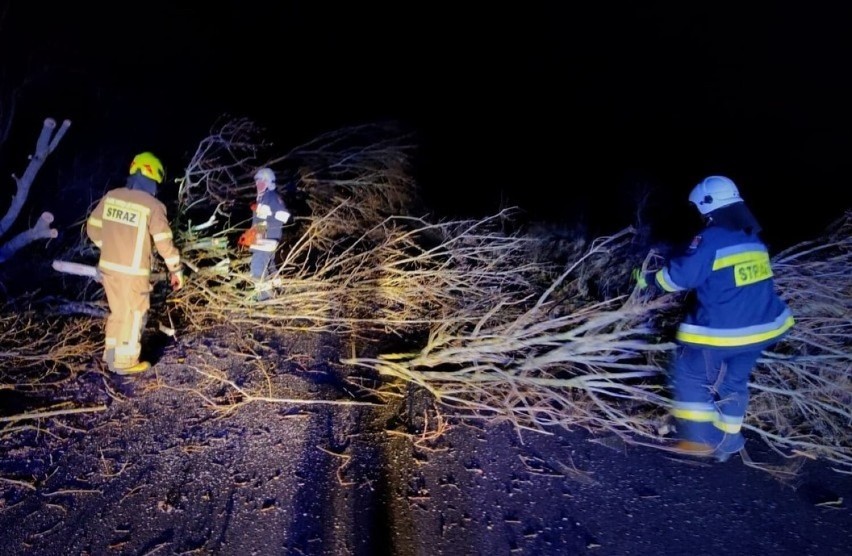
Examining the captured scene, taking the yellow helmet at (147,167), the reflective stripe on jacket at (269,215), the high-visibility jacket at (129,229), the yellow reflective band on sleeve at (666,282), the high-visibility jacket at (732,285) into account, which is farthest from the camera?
the reflective stripe on jacket at (269,215)

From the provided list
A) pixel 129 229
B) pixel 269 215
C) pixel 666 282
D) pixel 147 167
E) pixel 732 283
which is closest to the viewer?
pixel 732 283

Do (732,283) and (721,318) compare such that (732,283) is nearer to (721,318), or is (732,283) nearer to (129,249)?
(721,318)

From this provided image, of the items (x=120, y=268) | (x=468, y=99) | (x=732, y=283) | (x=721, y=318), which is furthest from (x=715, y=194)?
(x=468, y=99)

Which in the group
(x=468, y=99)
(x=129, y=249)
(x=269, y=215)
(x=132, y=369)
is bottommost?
(x=132, y=369)

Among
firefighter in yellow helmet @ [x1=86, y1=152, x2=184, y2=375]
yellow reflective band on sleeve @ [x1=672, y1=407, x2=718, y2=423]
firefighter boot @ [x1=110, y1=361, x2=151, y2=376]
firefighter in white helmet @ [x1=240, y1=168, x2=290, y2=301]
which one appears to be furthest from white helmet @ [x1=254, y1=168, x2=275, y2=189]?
yellow reflective band on sleeve @ [x1=672, y1=407, x2=718, y2=423]

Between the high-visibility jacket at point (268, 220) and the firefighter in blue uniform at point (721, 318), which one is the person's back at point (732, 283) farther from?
the high-visibility jacket at point (268, 220)

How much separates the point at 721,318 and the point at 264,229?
3886 millimetres

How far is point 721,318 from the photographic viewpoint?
3408 millimetres

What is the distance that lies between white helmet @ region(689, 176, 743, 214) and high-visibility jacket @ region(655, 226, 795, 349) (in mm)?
154

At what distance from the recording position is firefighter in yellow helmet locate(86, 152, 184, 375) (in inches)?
150

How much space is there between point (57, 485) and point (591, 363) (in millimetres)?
3529

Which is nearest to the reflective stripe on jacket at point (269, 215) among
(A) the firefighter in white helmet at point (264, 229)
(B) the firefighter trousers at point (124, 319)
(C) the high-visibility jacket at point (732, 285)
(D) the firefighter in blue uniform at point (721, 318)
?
(A) the firefighter in white helmet at point (264, 229)

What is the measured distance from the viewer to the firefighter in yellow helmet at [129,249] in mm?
3822

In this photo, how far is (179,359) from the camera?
428 cm
